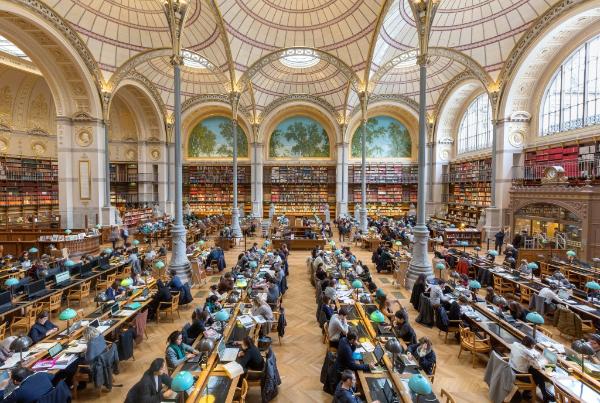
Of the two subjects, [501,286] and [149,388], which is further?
[501,286]

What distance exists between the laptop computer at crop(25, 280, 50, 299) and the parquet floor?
297cm

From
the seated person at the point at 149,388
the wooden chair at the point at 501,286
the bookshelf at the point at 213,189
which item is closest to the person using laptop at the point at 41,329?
the seated person at the point at 149,388

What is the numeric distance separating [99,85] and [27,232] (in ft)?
27.5

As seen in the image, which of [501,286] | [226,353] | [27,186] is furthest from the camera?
[27,186]

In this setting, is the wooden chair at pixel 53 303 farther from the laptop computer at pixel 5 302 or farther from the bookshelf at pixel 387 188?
the bookshelf at pixel 387 188

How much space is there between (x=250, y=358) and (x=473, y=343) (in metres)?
4.25

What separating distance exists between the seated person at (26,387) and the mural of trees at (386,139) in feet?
83.4

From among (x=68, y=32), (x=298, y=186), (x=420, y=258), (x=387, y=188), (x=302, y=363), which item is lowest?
(x=302, y=363)

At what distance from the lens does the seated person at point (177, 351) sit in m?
4.80

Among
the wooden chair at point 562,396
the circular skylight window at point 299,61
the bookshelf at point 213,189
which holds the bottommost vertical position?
the wooden chair at point 562,396

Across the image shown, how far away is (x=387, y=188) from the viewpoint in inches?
1068

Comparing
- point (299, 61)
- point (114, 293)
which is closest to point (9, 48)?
point (299, 61)

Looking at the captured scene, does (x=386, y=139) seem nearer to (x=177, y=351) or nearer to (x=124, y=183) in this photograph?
(x=124, y=183)

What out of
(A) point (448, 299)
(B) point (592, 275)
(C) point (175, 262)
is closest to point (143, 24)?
(C) point (175, 262)
